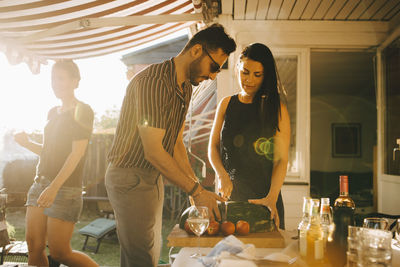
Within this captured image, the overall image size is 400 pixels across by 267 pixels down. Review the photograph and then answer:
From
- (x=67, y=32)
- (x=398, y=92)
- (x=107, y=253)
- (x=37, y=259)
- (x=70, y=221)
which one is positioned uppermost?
(x=67, y=32)

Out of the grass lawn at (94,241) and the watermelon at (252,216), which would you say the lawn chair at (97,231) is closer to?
the grass lawn at (94,241)

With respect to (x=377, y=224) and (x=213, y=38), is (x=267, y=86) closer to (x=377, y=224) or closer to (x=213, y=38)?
(x=213, y=38)

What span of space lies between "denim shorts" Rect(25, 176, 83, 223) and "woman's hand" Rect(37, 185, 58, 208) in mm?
62

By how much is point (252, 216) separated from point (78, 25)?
2.80 m

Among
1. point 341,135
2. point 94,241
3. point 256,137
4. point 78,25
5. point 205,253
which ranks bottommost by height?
point 94,241

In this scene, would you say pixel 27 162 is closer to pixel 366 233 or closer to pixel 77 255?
pixel 77 255

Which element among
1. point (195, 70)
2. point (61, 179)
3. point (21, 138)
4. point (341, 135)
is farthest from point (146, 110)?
point (341, 135)

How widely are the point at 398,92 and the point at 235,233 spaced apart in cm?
337

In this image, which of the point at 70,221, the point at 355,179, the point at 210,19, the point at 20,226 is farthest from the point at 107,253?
the point at 355,179

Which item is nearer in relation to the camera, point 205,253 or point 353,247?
point 353,247

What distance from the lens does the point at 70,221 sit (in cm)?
230

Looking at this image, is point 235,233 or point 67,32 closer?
point 235,233

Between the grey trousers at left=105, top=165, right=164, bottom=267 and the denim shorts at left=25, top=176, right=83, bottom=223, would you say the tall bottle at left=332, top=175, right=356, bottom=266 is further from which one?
the denim shorts at left=25, top=176, right=83, bottom=223

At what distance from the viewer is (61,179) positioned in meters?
2.27
